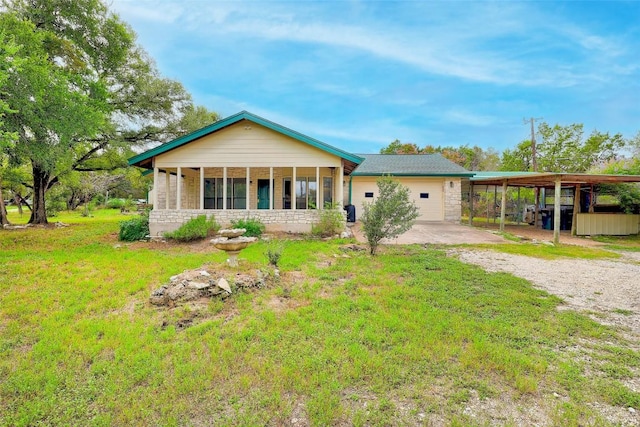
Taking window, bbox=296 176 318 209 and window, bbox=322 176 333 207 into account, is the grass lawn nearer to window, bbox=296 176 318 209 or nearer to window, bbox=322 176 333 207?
window, bbox=296 176 318 209

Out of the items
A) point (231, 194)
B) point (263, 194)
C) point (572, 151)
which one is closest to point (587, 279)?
point (263, 194)

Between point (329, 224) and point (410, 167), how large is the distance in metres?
8.87

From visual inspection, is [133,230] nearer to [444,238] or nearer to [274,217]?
[274,217]

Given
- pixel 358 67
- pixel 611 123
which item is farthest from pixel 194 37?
pixel 611 123

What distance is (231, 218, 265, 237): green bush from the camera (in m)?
10.3

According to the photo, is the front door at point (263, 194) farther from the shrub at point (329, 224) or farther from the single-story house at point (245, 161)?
the shrub at point (329, 224)

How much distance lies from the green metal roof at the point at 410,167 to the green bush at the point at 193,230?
8866mm

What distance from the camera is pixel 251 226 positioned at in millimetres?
10344

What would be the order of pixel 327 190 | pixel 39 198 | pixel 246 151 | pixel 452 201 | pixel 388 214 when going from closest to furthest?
pixel 388 214, pixel 246 151, pixel 327 190, pixel 39 198, pixel 452 201

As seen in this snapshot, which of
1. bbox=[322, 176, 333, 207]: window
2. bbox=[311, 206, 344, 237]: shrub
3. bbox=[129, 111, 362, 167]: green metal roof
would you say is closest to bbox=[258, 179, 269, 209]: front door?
bbox=[322, 176, 333, 207]: window

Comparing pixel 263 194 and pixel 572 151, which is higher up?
pixel 572 151

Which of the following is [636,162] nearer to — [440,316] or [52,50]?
[440,316]

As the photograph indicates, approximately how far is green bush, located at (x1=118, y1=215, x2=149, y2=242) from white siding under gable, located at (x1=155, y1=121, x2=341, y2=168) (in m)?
2.26

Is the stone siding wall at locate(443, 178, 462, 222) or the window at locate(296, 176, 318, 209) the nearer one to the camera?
the window at locate(296, 176, 318, 209)
